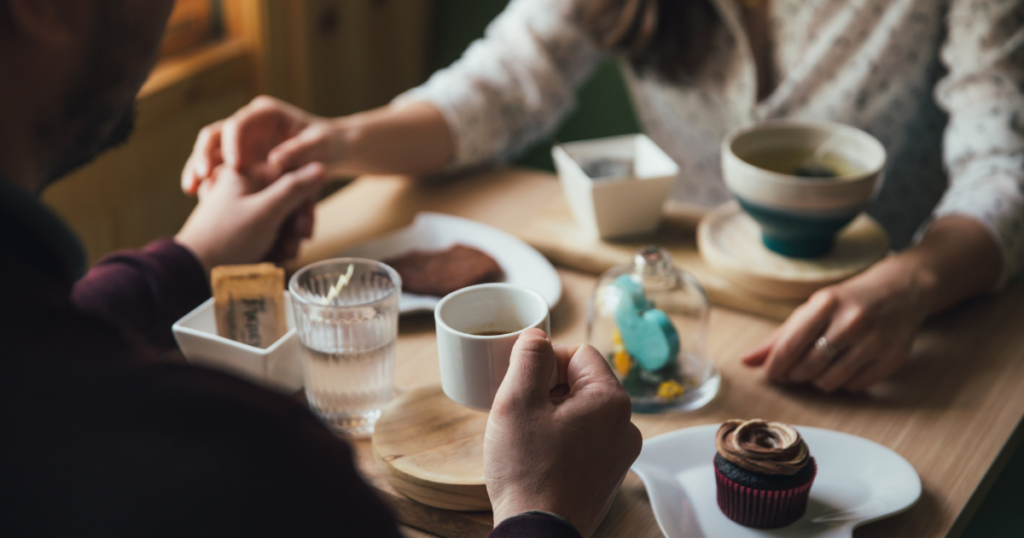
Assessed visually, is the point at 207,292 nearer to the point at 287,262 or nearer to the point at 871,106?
the point at 287,262

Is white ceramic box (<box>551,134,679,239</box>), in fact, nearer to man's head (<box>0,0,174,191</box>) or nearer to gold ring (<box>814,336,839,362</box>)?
gold ring (<box>814,336,839,362</box>)

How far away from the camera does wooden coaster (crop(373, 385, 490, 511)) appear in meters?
0.75

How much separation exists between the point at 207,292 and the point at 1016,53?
1.14m

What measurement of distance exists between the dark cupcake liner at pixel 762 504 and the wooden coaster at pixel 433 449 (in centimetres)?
21

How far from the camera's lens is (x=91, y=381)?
17.0 inches

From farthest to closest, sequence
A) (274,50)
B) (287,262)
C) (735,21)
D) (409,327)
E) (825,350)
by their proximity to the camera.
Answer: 1. (274,50)
2. (735,21)
3. (287,262)
4. (409,327)
5. (825,350)

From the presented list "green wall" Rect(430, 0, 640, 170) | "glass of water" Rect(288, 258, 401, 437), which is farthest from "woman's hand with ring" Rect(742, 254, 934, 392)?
"green wall" Rect(430, 0, 640, 170)

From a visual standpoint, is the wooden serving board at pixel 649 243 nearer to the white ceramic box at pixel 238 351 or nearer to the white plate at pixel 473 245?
the white plate at pixel 473 245

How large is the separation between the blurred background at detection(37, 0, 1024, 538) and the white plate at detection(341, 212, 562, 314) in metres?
0.90

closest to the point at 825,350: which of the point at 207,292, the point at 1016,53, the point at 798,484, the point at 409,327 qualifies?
the point at 798,484

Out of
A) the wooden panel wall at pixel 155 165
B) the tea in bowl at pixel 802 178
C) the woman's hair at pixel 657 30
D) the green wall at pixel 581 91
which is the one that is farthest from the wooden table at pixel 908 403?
the green wall at pixel 581 91

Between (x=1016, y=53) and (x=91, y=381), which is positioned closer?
(x=91, y=381)

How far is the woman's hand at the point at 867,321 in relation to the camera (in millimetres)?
936

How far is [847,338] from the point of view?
95 cm
